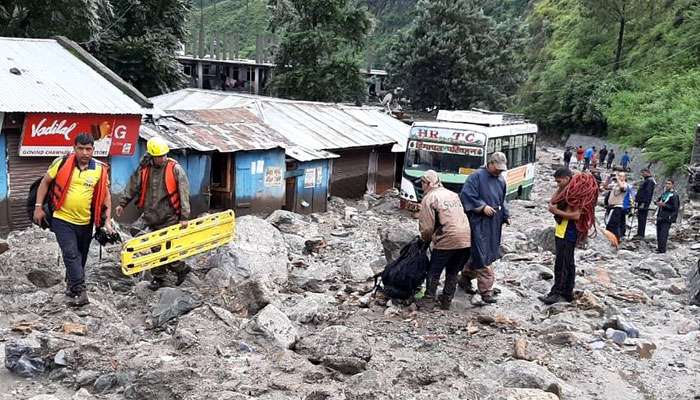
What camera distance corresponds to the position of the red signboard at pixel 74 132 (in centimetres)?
1073

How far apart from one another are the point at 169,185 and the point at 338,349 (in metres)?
2.65

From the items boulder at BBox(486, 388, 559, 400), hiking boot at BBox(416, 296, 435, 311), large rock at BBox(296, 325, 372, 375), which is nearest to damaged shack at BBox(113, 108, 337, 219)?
hiking boot at BBox(416, 296, 435, 311)

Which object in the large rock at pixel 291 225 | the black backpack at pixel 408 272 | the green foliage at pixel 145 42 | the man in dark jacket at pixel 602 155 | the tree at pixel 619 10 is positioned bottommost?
the large rock at pixel 291 225

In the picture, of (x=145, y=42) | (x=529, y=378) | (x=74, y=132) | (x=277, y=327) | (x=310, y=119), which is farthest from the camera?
(x=145, y=42)

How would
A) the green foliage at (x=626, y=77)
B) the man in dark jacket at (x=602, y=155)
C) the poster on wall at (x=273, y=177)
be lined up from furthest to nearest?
the man in dark jacket at (x=602, y=155) → the green foliage at (x=626, y=77) → the poster on wall at (x=273, y=177)

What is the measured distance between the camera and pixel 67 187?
5926 millimetres

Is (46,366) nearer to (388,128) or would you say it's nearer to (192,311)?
(192,311)

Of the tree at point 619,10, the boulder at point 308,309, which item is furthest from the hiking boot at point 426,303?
the tree at point 619,10

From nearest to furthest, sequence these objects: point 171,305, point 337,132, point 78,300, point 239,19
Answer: point 78,300 < point 171,305 < point 337,132 < point 239,19

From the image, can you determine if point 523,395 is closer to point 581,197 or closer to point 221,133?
point 581,197

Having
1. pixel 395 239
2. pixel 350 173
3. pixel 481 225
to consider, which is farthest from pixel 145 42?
pixel 481 225

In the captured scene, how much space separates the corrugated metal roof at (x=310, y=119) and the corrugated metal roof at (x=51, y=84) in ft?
19.8

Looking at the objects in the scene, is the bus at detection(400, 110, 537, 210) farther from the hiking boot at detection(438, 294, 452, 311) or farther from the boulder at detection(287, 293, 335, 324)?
the boulder at detection(287, 293, 335, 324)

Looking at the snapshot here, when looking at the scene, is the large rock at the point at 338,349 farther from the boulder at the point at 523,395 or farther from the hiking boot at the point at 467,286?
the hiking boot at the point at 467,286
